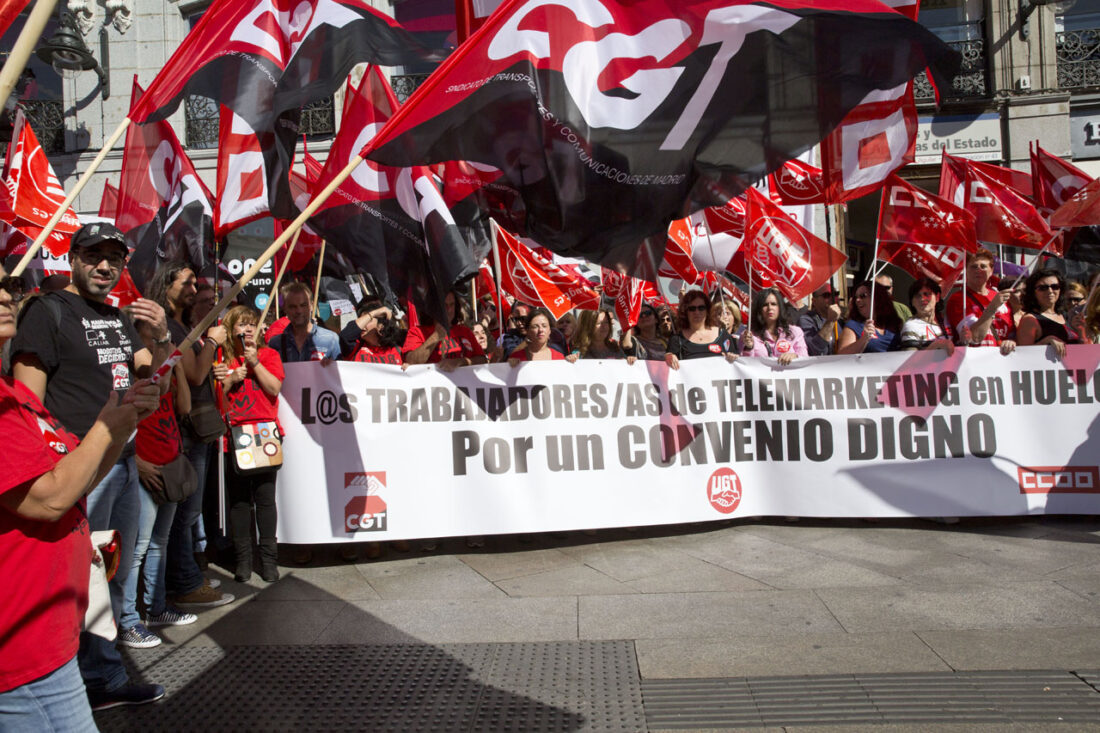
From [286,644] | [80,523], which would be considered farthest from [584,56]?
[286,644]

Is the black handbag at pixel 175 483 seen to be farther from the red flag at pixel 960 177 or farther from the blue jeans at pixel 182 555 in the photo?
the red flag at pixel 960 177

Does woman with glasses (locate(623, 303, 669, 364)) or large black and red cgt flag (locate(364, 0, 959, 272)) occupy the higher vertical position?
large black and red cgt flag (locate(364, 0, 959, 272))

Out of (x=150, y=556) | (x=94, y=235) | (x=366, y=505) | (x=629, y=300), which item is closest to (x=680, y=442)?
(x=629, y=300)

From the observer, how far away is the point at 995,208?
780 cm

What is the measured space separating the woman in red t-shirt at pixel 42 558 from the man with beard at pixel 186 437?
2509mm

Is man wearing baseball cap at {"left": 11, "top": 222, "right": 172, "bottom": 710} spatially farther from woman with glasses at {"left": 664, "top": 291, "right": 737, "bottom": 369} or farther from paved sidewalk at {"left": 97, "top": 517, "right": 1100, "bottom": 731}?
woman with glasses at {"left": 664, "top": 291, "right": 737, "bottom": 369}

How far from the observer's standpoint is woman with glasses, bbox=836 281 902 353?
22.5 ft

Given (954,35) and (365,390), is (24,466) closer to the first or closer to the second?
(365,390)

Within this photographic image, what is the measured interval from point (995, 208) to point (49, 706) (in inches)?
319

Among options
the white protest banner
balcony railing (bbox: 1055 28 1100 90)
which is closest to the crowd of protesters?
the white protest banner

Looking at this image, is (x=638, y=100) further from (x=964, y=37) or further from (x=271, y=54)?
(x=964, y=37)

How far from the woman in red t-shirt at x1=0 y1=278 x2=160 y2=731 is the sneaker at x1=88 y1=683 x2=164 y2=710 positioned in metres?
1.55

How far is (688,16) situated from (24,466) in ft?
10.5

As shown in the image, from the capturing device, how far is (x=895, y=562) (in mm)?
5414
